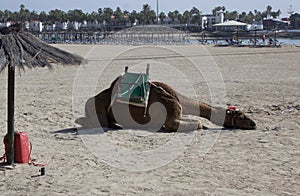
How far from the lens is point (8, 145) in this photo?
8398 mm

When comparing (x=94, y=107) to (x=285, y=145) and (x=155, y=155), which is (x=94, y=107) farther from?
(x=285, y=145)

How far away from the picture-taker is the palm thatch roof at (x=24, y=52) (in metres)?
7.84

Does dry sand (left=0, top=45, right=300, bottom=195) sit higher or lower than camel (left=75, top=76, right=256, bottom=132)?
lower

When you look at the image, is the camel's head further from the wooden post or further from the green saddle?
the wooden post

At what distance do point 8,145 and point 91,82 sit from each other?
11.9m

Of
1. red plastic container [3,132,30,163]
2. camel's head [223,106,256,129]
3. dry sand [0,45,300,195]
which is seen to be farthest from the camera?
camel's head [223,106,256,129]

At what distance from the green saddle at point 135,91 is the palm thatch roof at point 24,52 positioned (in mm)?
2563

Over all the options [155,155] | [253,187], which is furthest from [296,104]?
[253,187]

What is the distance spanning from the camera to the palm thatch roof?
784 cm

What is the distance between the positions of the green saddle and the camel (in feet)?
0.36

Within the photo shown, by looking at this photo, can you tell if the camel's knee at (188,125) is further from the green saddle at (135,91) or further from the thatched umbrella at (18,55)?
the thatched umbrella at (18,55)

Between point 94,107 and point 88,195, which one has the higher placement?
point 94,107

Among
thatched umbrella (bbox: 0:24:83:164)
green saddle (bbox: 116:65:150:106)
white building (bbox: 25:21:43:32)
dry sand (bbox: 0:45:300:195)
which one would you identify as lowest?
dry sand (bbox: 0:45:300:195)

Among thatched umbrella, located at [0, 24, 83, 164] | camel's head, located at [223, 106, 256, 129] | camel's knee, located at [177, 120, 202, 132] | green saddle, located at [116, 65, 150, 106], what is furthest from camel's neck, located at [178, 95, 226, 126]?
thatched umbrella, located at [0, 24, 83, 164]
